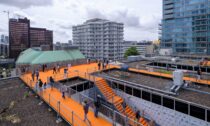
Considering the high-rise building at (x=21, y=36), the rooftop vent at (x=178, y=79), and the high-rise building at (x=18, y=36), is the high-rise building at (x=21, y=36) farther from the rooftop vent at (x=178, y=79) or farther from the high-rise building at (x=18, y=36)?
the rooftop vent at (x=178, y=79)

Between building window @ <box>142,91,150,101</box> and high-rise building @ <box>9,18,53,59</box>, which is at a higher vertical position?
high-rise building @ <box>9,18,53,59</box>

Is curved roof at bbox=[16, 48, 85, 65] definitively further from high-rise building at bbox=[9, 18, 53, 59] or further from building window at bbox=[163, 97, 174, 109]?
high-rise building at bbox=[9, 18, 53, 59]

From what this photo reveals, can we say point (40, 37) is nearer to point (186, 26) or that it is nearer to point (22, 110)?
point (186, 26)

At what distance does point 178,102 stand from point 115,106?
622 centimetres

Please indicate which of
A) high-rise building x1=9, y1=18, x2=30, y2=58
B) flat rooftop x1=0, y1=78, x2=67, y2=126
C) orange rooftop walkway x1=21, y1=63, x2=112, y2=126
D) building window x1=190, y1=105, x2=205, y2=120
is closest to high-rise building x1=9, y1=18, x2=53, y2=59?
high-rise building x1=9, y1=18, x2=30, y2=58

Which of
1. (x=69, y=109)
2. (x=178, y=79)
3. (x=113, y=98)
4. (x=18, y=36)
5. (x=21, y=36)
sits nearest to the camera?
(x=69, y=109)

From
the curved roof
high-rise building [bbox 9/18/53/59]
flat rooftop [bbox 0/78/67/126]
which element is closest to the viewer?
flat rooftop [bbox 0/78/67/126]

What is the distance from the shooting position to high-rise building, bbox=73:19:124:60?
8812cm

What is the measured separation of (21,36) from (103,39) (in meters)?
53.3

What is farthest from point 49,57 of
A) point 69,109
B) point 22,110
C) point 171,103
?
point 171,103

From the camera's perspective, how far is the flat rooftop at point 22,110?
422 inches

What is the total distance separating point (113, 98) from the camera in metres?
17.9

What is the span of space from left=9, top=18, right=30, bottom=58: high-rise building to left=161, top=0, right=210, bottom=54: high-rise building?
8403 centimetres

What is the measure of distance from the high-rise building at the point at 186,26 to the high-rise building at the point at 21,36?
277 feet
